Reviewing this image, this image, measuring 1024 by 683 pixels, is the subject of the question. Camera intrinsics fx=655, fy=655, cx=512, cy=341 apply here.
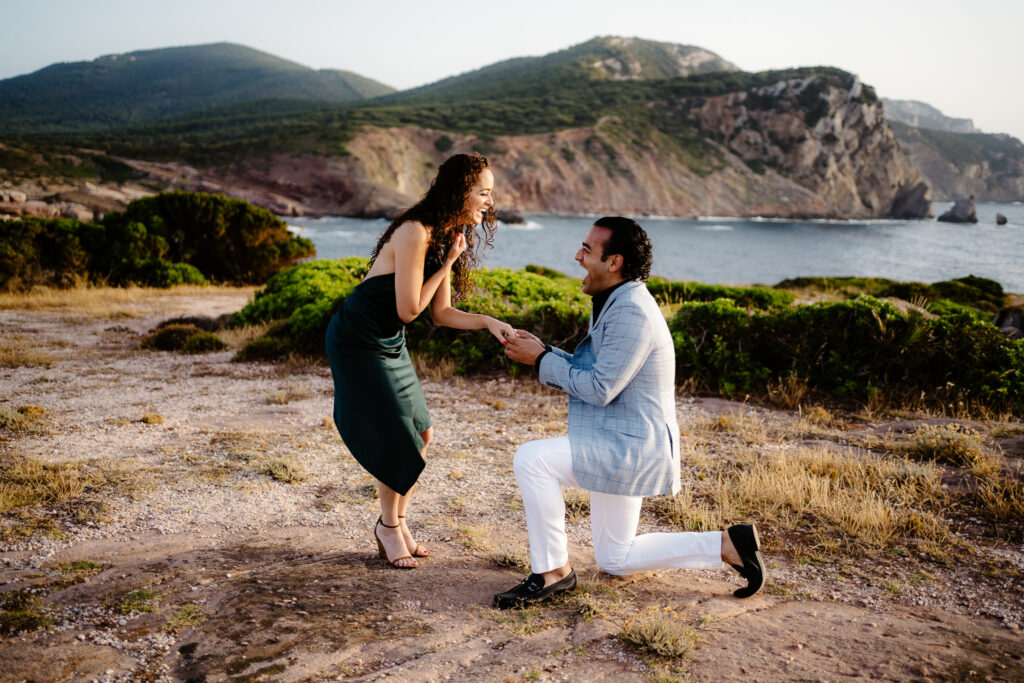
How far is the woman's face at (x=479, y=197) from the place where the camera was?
3693mm

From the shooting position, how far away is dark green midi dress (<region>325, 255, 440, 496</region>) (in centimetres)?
364

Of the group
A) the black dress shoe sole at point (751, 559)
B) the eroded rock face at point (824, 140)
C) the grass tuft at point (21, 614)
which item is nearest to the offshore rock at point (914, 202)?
the eroded rock face at point (824, 140)

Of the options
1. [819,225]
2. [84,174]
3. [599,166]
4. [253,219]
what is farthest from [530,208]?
[253,219]

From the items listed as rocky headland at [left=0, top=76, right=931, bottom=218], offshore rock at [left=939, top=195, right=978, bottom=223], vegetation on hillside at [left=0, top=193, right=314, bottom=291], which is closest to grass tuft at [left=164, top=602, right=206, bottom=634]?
vegetation on hillside at [left=0, top=193, right=314, bottom=291]

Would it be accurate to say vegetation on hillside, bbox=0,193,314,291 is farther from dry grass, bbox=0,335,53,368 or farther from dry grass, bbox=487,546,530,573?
dry grass, bbox=487,546,530,573

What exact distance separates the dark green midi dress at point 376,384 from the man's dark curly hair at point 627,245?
3.48ft

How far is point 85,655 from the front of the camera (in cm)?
297

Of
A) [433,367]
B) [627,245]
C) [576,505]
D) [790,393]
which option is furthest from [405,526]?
[790,393]

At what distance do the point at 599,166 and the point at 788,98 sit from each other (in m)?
46.5

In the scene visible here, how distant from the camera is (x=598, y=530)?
3656 mm

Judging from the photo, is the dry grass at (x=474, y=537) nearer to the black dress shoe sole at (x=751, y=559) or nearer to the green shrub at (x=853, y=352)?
the black dress shoe sole at (x=751, y=559)

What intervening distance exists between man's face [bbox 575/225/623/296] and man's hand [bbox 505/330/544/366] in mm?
394

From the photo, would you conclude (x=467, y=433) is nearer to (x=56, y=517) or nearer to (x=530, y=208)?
(x=56, y=517)

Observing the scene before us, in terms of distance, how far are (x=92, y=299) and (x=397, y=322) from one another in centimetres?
1382
